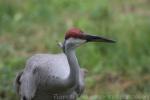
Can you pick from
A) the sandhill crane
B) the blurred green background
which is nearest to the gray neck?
the sandhill crane

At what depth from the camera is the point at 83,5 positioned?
1137cm

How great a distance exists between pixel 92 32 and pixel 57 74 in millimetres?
3539

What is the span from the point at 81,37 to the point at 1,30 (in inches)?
178

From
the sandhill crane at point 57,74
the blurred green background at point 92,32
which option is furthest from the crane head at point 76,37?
the blurred green background at point 92,32

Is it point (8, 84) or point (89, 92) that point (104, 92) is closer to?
point (89, 92)

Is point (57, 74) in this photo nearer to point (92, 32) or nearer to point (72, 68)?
point (72, 68)

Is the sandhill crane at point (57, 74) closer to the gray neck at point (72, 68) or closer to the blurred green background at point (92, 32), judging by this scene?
the gray neck at point (72, 68)

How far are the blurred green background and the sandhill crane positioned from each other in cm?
133

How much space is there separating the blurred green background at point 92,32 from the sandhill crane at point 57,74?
4.38 feet

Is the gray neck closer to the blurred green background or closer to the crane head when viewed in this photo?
the crane head

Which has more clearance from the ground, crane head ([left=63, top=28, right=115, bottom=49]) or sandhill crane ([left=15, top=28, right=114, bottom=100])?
crane head ([left=63, top=28, right=115, bottom=49])

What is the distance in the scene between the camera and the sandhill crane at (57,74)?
6.36 metres

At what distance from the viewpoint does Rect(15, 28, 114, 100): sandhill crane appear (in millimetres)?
6363

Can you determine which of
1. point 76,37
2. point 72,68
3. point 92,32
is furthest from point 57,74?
point 92,32
